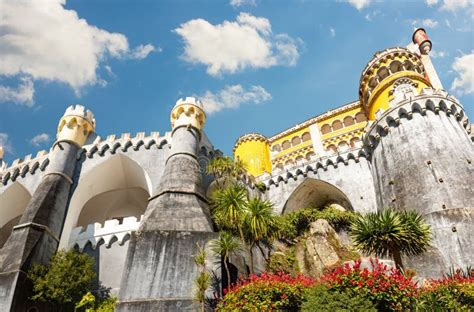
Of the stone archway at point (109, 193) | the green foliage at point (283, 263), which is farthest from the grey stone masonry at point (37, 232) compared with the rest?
the green foliage at point (283, 263)

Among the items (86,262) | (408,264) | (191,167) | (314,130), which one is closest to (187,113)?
(191,167)

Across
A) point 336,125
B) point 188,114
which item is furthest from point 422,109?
point 336,125

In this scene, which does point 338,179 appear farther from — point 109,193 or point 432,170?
point 109,193

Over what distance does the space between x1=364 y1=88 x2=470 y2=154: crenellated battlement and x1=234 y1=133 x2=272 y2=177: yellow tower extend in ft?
52.5

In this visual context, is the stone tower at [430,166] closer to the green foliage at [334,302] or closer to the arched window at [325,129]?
the green foliage at [334,302]

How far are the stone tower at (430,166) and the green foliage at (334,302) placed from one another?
9.58 metres

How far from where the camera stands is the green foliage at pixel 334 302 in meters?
10.1

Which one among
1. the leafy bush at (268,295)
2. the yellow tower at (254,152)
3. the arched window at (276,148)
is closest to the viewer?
the leafy bush at (268,295)

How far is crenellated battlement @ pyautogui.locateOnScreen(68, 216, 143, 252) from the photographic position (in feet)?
65.1

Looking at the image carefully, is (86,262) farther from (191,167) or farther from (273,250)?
(273,250)

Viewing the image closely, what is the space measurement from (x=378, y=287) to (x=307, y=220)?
1421 centimetres

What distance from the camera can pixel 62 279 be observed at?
53.4 feet

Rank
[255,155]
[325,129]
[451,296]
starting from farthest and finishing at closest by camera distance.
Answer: [325,129]
[255,155]
[451,296]

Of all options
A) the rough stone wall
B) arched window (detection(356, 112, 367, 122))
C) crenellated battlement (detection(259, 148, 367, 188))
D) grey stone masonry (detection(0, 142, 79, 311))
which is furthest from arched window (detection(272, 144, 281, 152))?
grey stone masonry (detection(0, 142, 79, 311))
